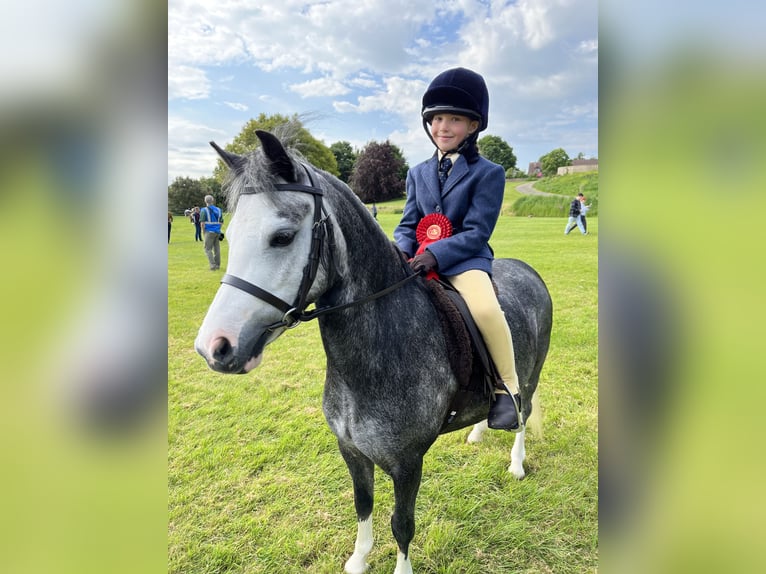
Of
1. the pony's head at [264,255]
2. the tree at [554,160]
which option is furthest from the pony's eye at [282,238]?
the tree at [554,160]

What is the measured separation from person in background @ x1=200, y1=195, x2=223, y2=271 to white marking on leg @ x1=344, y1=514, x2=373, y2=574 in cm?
994

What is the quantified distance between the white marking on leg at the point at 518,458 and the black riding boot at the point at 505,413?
4.85 feet

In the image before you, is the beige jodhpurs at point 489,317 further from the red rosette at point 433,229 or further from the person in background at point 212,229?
the person in background at point 212,229

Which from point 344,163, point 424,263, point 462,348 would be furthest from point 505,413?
point 344,163

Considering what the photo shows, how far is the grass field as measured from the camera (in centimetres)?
289

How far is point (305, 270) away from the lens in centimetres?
167

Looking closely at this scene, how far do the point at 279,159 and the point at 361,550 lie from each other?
2.86m

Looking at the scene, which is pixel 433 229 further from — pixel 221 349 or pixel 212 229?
pixel 212 229
